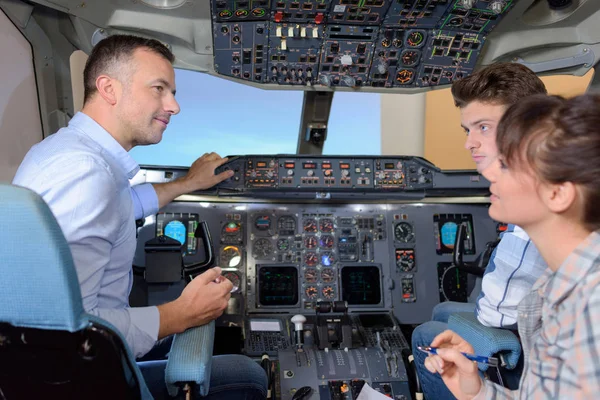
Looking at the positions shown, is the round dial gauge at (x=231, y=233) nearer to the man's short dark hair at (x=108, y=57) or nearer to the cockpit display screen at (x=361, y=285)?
the cockpit display screen at (x=361, y=285)

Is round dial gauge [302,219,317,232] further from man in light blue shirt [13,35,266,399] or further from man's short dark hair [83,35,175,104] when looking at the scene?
man's short dark hair [83,35,175,104]

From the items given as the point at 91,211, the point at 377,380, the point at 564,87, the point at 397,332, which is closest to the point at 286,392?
the point at 377,380

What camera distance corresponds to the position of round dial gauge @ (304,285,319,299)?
367 centimetres

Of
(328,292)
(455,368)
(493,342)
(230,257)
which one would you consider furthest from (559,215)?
(230,257)

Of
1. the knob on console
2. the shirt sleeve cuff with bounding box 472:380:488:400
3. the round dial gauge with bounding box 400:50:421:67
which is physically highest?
the round dial gauge with bounding box 400:50:421:67

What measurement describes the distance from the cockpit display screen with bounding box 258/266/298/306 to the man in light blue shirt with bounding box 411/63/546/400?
1.62 metres

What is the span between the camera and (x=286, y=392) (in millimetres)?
2762

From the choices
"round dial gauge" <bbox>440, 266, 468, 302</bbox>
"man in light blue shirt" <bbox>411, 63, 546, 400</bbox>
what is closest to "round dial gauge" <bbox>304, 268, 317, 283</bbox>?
"round dial gauge" <bbox>440, 266, 468, 302</bbox>

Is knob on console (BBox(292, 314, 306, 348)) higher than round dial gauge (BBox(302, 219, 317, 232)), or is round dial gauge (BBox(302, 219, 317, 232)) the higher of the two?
round dial gauge (BBox(302, 219, 317, 232))

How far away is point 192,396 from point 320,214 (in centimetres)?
264

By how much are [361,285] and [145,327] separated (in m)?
2.50

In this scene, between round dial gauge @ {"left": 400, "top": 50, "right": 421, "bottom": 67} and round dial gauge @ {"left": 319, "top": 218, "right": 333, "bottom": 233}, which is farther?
round dial gauge @ {"left": 319, "top": 218, "right": 333, "bottom": 233}

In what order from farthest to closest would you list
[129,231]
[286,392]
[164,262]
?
1. [164,262]
2. [286,392]
3. [129,231]

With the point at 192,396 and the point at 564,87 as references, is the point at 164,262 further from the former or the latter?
the point at 564,87
